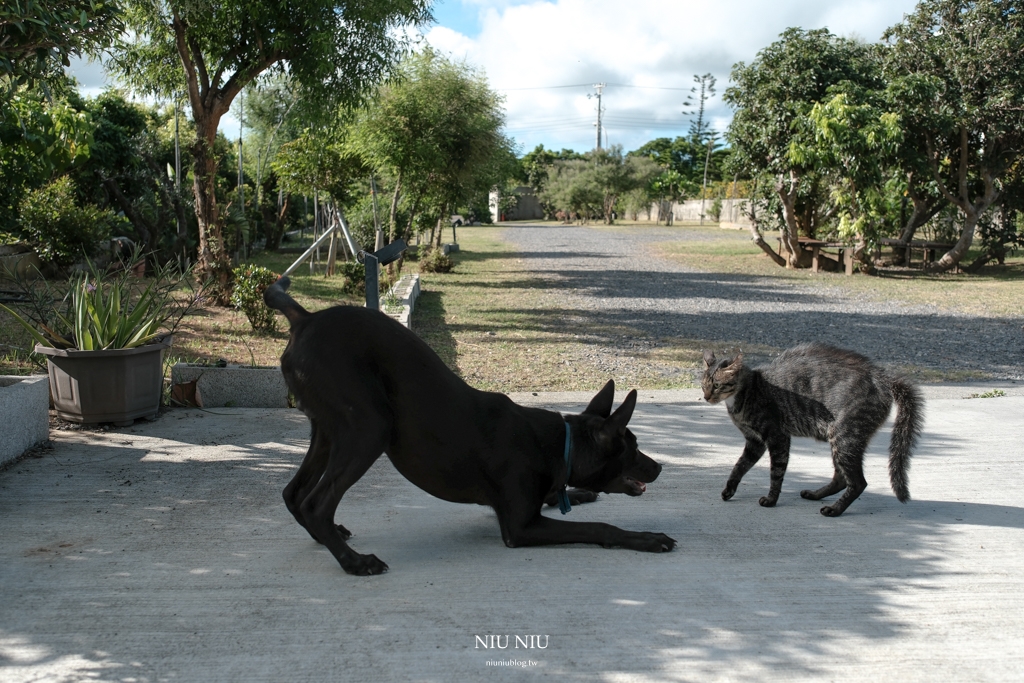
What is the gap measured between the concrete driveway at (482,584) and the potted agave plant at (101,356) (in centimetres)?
58

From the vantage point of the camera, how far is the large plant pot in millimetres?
5500

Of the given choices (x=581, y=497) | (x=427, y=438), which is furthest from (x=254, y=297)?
(x=427, y=438)

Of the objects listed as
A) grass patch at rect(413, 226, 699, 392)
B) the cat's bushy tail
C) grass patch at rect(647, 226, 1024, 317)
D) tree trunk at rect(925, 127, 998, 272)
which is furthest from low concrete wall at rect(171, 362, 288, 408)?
tree trunk at rect(925, 127, 998, 272)

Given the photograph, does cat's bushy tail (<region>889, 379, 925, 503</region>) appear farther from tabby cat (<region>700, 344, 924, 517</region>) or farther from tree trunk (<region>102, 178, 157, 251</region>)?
tree trunk (<region>102, 178, 157, 251</region>)

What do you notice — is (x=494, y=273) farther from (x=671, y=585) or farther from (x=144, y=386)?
(x=671, y=585)

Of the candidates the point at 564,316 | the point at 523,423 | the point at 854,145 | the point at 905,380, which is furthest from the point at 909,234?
the point at 523,423

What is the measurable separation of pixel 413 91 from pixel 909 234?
46.2ft

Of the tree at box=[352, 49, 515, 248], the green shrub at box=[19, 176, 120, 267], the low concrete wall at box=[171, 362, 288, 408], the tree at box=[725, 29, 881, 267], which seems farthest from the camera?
the tree at box=[725, 29, 881, 267]

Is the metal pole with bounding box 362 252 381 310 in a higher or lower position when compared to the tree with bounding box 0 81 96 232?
lower

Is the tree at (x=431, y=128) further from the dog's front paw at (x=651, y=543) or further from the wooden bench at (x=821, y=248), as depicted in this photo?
the dog's front paw at (x=651, y=543)

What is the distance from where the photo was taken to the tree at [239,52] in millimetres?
10836

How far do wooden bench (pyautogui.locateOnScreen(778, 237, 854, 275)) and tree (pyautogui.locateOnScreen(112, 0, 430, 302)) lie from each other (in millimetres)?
13424

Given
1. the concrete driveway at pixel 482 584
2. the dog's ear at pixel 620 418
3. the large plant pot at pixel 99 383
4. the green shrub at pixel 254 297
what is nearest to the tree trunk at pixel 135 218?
the green shrub at pixel 254 297

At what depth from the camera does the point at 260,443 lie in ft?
17.8
